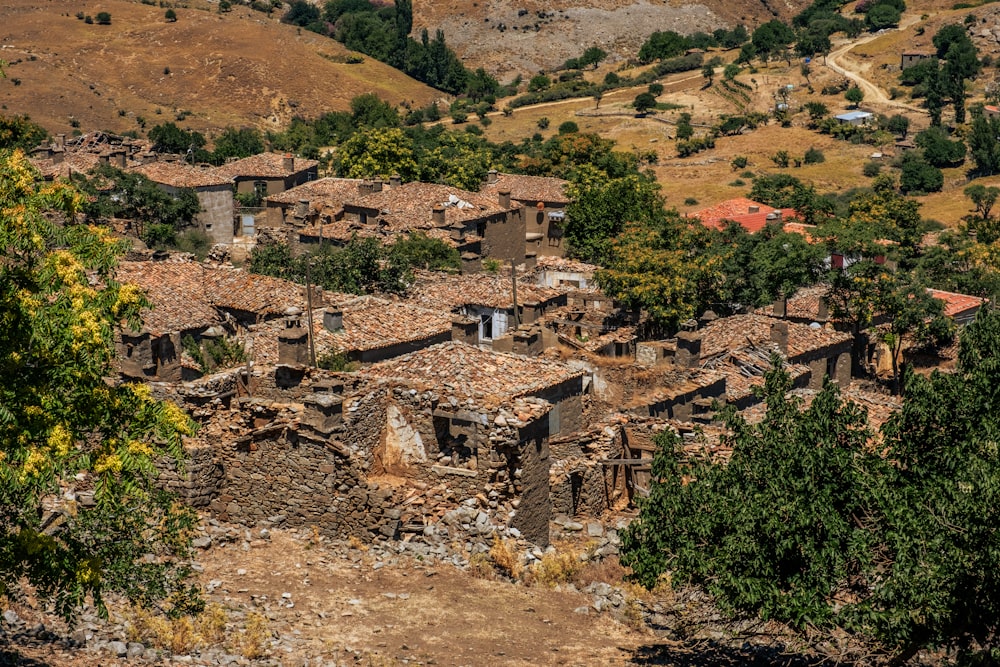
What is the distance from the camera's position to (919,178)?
332ft

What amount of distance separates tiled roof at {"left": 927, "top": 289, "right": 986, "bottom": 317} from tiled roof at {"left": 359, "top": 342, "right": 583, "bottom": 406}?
26.0 meters

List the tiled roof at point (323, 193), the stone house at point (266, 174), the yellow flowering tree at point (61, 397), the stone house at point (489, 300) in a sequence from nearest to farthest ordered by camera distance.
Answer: the yellow flowering tree at point (61, 397), the stone house at point (489, 300), the tiled roof at point (323, 193), the stone house at point (266, 174)

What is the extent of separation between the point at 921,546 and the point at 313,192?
5581cm

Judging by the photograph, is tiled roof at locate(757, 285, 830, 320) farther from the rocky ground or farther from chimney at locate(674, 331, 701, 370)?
the rocky ground

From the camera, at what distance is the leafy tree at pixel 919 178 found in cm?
10053

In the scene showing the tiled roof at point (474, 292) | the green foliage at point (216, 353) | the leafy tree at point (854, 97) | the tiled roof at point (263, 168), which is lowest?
the tiled roof at point (474, 292)

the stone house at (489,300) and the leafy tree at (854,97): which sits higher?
the leafy tree at (854,97)

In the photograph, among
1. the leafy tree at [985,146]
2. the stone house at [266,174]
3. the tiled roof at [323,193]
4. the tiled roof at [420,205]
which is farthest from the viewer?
the leafy tree at [985,146]

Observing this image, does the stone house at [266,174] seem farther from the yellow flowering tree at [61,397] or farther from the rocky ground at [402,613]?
the yellow flowering tree at [61,397]

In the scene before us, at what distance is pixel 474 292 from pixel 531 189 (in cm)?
2760

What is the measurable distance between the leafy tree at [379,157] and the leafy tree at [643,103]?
5711 cm

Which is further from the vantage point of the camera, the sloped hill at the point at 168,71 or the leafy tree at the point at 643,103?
the leafy tree at the point at 643,103

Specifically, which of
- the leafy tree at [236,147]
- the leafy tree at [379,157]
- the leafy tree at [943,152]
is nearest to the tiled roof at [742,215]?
the leafy tree at [379,157]

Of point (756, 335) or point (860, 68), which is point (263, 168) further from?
point (860, 68)
